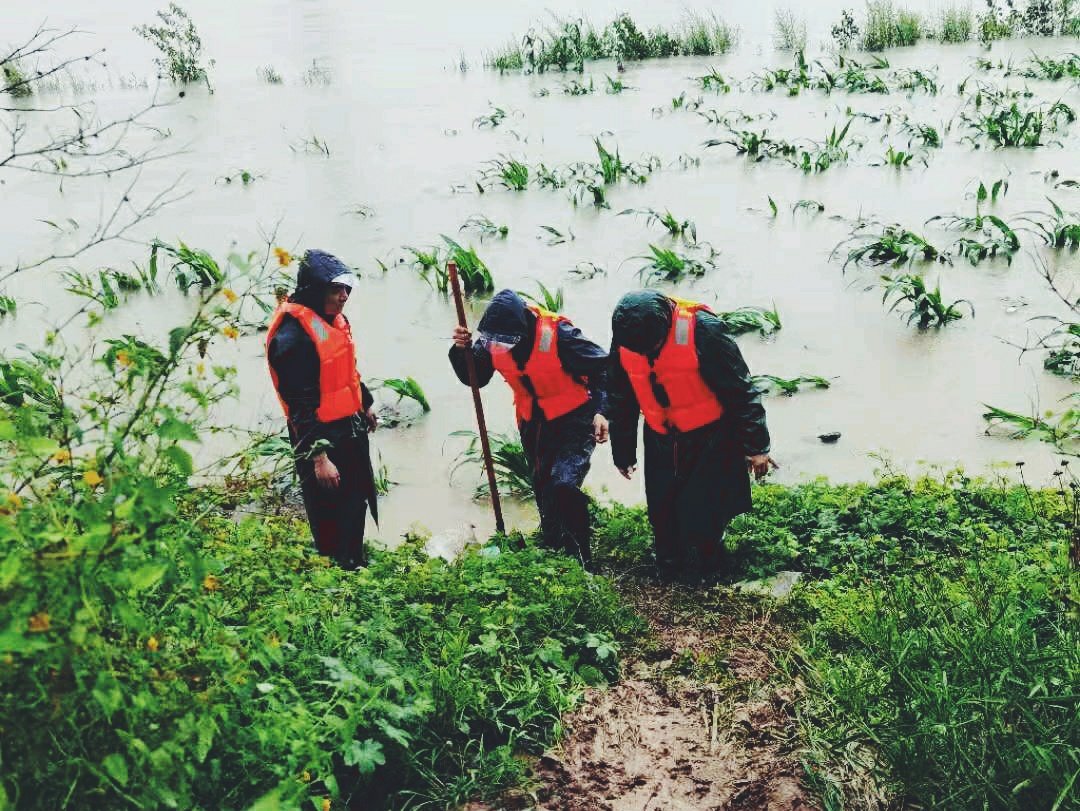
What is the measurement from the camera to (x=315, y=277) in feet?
14.8

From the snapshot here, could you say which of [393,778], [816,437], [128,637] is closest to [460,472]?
[816,437]

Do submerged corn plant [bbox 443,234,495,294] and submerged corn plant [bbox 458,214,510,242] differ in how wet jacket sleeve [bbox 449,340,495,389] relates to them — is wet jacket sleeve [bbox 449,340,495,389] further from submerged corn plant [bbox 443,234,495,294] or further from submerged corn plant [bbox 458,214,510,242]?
submerged corn plant [bbox 458,214,510,242]

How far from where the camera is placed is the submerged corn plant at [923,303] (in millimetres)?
7758

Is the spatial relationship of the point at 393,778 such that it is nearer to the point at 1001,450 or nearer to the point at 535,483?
the point at 535,483

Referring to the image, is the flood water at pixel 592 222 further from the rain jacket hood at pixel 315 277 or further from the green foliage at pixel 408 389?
the rain jacket hood at pixel 315 277

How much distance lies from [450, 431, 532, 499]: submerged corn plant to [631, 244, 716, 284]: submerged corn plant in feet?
9.90

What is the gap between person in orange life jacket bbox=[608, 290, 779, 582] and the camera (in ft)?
14.0

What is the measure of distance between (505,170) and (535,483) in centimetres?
818

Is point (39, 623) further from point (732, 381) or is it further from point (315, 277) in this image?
point (732, 381)

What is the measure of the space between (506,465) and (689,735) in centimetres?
333

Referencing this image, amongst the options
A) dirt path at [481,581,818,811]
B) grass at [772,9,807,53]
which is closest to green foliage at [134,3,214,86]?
grass at [772,9,807,53]

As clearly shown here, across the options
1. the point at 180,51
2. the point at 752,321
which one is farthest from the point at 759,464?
the point at 180,51

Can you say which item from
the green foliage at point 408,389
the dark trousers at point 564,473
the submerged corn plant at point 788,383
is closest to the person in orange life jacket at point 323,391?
the dark trousers at point 564,473

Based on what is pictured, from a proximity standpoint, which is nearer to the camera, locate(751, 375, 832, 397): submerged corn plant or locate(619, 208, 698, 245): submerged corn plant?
locate(751, 375, 832, 397): submerged corn plant
